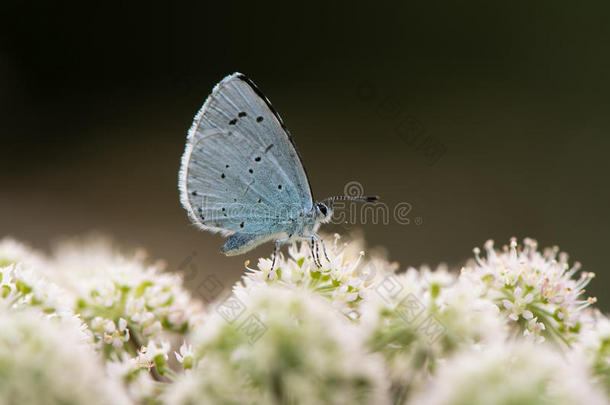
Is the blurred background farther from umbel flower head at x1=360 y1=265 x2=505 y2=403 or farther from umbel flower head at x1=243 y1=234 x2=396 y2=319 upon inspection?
umbel flower head at x1=360 y1=265 x2=505 y2=403

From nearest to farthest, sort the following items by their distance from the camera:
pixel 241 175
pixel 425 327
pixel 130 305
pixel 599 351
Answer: pixel 425 327, pixel 599 351, pixel 130 305, pixel 241 175

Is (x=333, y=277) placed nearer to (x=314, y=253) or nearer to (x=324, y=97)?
(x=314, y=253)

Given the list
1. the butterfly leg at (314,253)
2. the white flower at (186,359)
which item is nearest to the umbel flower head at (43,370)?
the white flower at (186,359)

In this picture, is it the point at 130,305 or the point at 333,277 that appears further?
the point at 130,305

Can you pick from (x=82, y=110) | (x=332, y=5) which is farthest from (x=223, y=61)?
(x=82, y=110)

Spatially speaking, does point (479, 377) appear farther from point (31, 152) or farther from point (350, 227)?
point (31, 152)

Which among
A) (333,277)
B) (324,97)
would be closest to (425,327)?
(333,277)
